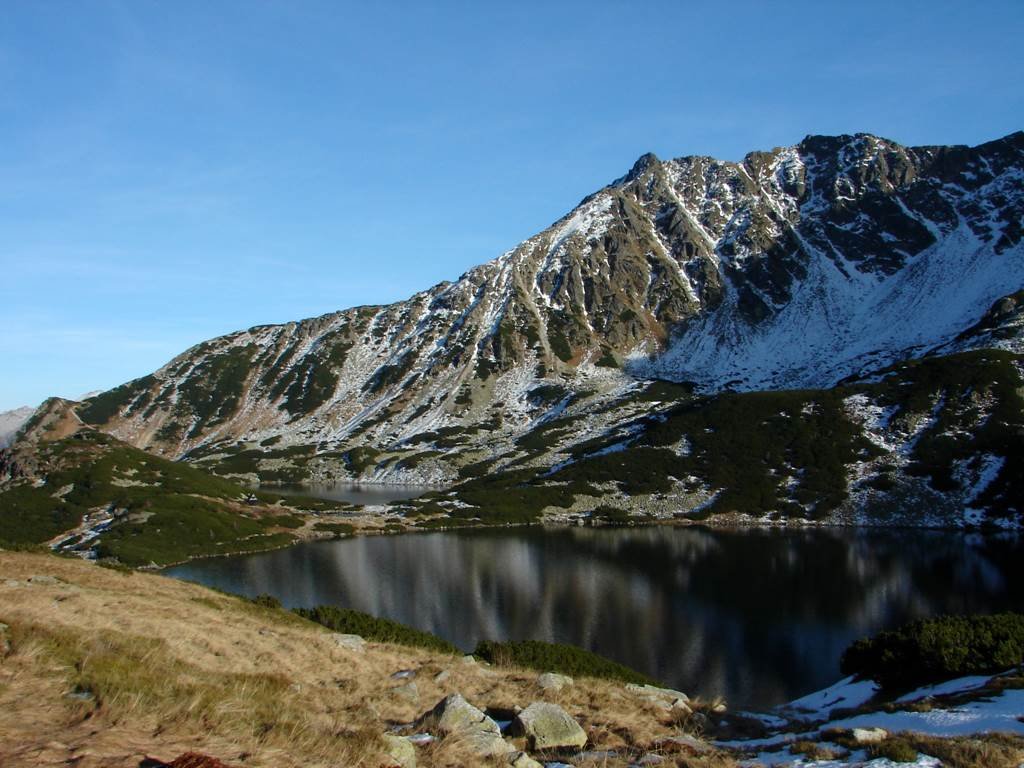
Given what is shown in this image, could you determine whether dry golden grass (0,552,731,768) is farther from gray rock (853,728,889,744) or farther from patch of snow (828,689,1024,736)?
patch of snow (828,689,1024,736)

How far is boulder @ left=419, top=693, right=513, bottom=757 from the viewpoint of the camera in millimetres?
11594

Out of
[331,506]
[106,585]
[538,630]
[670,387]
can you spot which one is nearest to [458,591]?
[538,630]

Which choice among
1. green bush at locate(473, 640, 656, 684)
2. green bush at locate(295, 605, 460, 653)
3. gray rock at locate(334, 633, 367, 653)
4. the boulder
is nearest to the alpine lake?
green bush at locate(473, 640, 656, 684)

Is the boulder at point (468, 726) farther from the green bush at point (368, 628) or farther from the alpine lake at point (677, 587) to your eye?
the alpine lake at point (677, 587)

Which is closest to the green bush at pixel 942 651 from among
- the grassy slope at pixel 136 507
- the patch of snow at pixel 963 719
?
the patch of snow at pixel 963 719

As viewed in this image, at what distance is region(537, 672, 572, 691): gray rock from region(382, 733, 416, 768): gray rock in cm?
915

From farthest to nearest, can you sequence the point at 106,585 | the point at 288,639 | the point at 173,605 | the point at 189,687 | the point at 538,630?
1. the point at 538,630
2. the point at 106,585
3. the point at 173,605
4. the point at 288,639
5. the point at 189,687

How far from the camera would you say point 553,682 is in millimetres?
19312

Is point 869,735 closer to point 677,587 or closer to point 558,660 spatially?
point 558,660

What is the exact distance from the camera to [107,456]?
327 feet

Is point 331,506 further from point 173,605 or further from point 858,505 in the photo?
point 173,605

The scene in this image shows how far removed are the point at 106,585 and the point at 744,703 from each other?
1151 inches

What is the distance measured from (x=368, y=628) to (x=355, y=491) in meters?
110

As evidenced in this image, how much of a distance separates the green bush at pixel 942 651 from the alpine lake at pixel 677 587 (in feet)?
32.2
